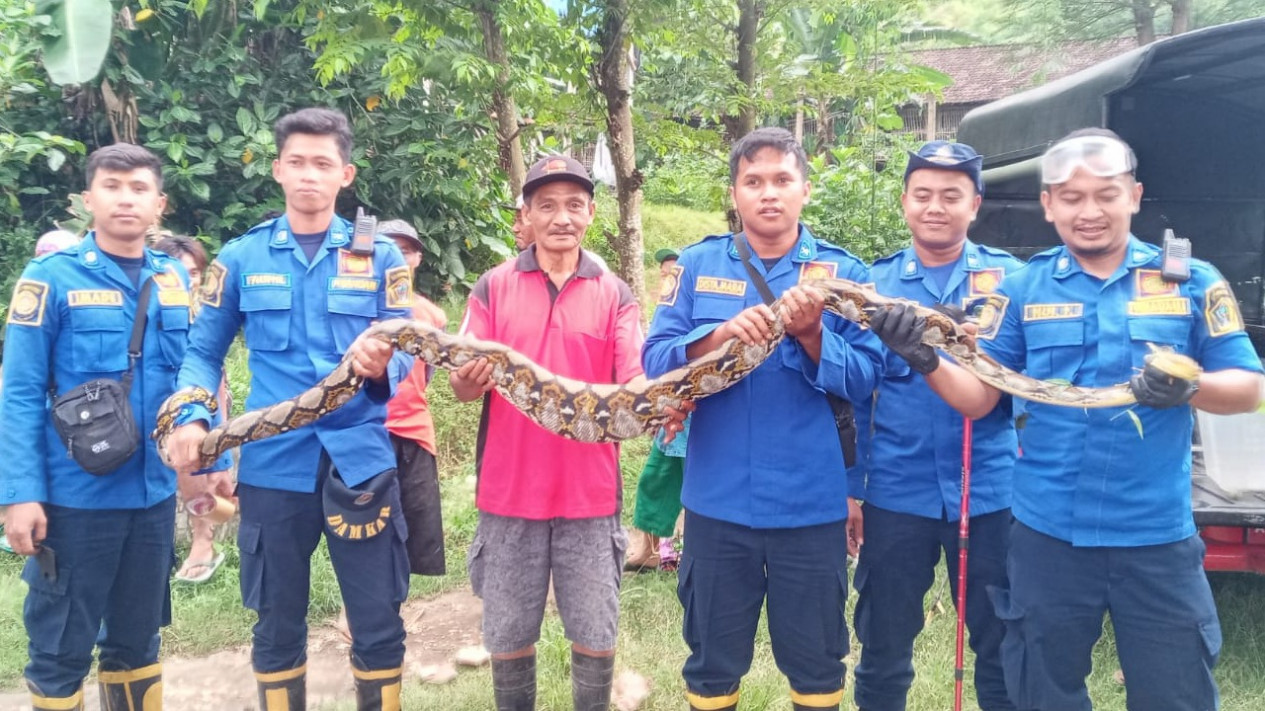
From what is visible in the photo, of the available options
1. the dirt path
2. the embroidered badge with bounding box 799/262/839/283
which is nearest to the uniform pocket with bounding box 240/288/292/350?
the embroidered badge with bounding box 799/262/839/283

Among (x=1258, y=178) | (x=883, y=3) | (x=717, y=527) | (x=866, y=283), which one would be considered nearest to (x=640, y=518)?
(x=717, y=527)

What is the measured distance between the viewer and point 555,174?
13.1ft

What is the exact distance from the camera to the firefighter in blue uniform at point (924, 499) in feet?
12.4

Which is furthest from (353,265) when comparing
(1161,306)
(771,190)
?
(1161,306)

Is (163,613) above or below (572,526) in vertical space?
below

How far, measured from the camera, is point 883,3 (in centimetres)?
909

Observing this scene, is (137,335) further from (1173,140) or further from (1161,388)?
(1173,140)

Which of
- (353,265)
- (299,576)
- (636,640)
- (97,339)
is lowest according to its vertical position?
(636,640)

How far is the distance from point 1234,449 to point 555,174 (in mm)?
4177

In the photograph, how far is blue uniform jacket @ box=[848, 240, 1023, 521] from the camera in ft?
12.4

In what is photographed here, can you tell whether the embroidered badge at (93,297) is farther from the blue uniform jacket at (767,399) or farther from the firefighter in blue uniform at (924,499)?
the firefighter in blue uniform at (924,499)

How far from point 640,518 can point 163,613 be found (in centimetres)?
253

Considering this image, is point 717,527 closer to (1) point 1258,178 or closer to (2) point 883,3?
(1) point 1258,178

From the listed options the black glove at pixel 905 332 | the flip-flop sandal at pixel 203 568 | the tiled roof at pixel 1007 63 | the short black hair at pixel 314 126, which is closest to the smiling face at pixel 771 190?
the black glove at pixel 905 332
